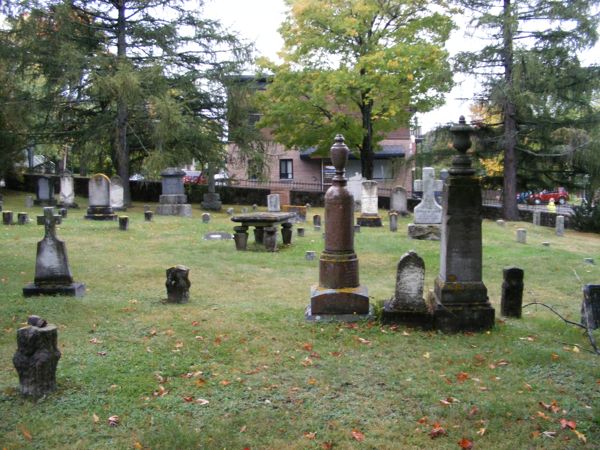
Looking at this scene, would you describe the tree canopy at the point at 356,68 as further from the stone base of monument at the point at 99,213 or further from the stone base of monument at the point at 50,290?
the stone base of monument at the point at 50,290

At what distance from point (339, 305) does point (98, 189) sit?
16.8 m

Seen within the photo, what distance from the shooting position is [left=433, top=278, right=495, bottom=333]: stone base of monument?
22.7ft

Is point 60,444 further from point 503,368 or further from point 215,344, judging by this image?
point 503,368

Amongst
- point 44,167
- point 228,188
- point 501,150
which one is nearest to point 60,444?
point 501,150

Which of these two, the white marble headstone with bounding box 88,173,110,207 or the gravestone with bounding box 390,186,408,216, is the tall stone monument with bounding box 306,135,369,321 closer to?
the white marble headstone with bounding box 88,173,110,207

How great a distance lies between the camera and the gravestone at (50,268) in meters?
8.57

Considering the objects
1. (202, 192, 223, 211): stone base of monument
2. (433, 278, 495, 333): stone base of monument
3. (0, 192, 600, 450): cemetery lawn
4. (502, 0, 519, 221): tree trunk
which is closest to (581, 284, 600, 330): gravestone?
(0, 192, 600, 450): cemetery lawn

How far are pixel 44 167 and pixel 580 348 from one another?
50142 mm

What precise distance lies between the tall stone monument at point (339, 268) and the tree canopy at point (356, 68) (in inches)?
770

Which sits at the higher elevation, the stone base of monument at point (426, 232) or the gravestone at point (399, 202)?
the gravestone at point (399, 202)

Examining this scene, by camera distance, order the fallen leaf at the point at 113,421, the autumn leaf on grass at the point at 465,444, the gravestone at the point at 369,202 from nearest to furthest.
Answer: the autumn leaf on grass at the point at 465,444, the fallen leaf at the point at 113,421, the gravestone at the point at 369,202

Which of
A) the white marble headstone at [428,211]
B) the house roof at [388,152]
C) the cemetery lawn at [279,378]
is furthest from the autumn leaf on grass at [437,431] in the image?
the house roof at [388,152]

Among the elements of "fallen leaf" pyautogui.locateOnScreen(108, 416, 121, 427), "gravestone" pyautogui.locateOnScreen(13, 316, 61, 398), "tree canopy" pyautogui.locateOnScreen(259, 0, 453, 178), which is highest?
"tree canopy" pyautogui.locateOnScreen(259, 0, 453, 178)

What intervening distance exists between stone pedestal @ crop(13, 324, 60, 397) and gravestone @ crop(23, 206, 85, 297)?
12.7 feet
